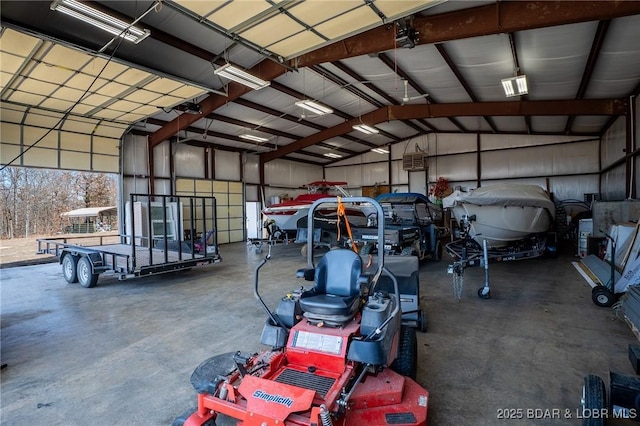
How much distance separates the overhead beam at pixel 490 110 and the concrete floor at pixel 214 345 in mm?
4867

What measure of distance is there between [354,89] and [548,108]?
18.4ft

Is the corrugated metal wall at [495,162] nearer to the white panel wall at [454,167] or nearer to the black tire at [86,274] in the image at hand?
the white panel wall at [454,167]

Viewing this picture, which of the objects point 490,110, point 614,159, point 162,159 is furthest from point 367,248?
point 162,159

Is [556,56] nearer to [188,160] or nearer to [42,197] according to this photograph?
[188,160]

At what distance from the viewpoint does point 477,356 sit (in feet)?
11.0

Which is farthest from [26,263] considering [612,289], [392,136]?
[392,136]

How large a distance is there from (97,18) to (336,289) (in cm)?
477

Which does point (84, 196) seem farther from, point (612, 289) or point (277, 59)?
point (612, 289)

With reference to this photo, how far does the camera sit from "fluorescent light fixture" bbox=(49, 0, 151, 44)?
156 inches

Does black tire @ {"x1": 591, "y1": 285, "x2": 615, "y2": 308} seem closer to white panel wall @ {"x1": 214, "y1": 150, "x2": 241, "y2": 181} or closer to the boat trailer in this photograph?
the boat trailer

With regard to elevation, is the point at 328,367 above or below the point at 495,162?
below

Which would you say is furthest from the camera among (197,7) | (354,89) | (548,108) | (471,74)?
(354,89)

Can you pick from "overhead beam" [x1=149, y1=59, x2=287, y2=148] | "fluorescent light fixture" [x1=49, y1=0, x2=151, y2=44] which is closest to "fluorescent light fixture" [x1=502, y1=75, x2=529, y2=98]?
"overhead beam" [x1=149, y1=59, x2=287, y2=148]

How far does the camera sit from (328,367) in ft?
7.40
